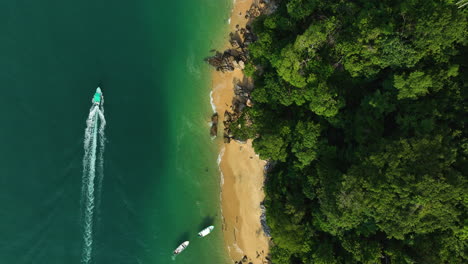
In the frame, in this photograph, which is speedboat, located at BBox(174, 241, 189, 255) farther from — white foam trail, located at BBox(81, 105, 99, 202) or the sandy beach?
white foam trail, located at BBox(81, 105, 99, 202)

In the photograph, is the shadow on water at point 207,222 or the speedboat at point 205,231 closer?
the speedboat at point 205,231

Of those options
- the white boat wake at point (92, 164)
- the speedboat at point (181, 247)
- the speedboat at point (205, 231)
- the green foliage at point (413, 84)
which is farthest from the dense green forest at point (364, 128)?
the white boat wake at point (92, 164)

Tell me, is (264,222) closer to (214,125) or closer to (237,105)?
(214,125)

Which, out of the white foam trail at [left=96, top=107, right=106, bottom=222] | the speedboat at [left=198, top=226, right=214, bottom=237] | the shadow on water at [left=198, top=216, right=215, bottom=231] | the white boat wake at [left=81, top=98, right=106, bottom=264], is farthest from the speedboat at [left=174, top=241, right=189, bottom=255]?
the white foam trail at [left=96, top=107, right=106, bottom=222]

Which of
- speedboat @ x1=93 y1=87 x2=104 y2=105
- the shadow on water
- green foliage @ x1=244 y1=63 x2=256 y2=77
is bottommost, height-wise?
the shadow on water

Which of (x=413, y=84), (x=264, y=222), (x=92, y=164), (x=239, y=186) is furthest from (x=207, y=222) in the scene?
(x=413, y=84)

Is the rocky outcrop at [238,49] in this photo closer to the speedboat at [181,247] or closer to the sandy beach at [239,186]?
the sandy beach at [239,186]

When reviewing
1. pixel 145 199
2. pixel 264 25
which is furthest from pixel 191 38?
pixel 145 199
